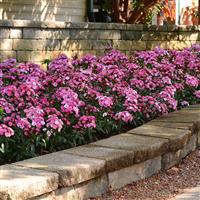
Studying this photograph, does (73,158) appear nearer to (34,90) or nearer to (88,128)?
(88,128)

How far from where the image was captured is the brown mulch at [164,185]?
4.21 metres

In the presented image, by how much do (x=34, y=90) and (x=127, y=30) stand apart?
4644mm

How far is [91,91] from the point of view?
529 centimetres

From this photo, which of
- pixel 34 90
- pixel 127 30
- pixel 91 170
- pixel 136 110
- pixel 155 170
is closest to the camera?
pixel 91 170

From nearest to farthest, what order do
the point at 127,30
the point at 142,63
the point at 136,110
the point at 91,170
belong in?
1. the point at 91,170
2. the point at 136,110
3. the point at 142,63
4. the point at 127,30

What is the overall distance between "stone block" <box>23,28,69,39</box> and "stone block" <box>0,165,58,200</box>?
4282 mm

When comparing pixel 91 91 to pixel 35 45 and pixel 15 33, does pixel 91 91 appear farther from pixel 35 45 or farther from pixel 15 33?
pixel 35 45

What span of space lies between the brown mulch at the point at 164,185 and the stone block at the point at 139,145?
199 mm

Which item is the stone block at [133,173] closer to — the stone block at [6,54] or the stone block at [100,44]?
the stone block at [6,54]

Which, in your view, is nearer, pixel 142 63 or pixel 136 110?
pixel 136 110

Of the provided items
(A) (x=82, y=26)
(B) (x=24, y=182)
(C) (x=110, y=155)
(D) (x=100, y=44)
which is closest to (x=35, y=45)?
(A) (x=82, y=26)

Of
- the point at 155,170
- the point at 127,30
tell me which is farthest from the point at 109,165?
the point at 127,30

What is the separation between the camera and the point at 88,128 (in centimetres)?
494

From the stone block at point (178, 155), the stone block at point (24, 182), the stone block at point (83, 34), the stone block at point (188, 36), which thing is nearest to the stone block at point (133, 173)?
the stone block at point (178, 155)
